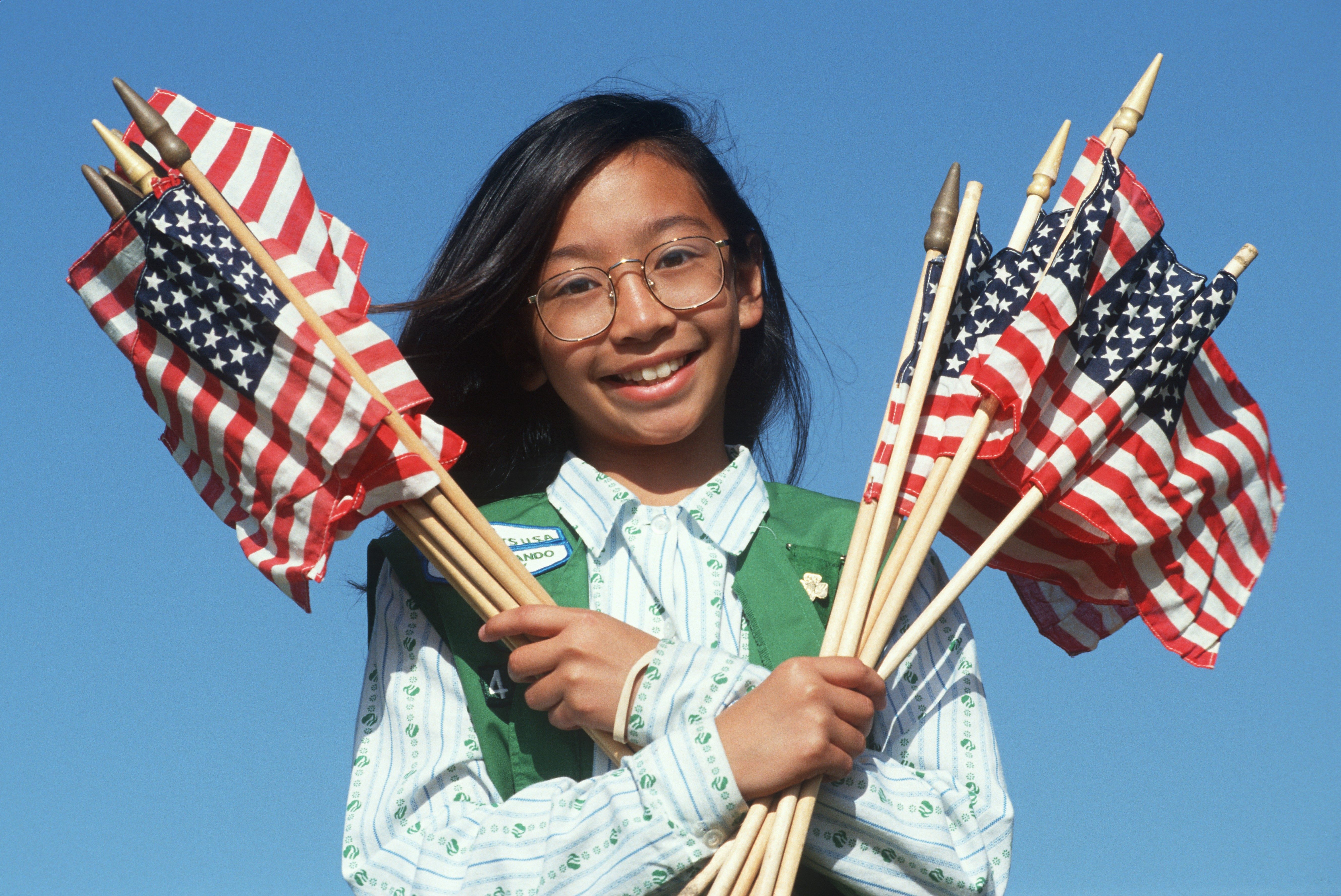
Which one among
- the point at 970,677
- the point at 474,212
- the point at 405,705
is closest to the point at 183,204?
the point at 474,212

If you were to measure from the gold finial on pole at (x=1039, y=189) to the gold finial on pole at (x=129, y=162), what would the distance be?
1.61 m

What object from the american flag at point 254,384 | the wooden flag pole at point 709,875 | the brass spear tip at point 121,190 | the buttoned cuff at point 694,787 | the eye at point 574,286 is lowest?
the wooden flag pole at point 709,875

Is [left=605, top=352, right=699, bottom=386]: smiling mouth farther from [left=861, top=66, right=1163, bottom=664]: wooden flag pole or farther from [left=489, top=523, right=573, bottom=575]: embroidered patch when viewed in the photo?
[left=861, top=66, right=1163, bottom=664]: wooden flag pole

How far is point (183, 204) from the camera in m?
2.54

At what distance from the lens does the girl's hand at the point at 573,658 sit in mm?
2453

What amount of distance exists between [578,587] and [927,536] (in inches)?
26.2

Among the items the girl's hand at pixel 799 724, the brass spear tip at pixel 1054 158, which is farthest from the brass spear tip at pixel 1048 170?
the girl's hand at pixel 799 724

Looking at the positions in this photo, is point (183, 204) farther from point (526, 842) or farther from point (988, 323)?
point (988, 323)

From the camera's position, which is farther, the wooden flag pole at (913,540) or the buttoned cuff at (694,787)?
the wooden flag pole at (913,540)

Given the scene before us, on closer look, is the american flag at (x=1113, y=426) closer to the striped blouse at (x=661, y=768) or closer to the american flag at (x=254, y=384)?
the striped blouse at (x=661, y=768)

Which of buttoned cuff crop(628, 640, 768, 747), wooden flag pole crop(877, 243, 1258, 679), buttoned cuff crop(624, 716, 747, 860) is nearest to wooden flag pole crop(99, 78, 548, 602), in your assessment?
buttoned cuff crop(628, 640, 768, 747)

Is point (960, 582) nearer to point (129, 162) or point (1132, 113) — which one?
point (1132, 113)

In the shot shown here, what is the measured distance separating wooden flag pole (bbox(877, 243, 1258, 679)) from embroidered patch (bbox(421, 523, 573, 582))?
647 millimetres

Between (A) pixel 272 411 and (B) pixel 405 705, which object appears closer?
(A) pixel 272 411
